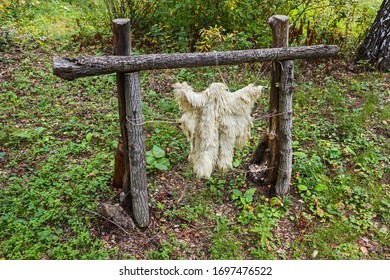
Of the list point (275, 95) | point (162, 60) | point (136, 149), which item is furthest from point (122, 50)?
point (275, 95)

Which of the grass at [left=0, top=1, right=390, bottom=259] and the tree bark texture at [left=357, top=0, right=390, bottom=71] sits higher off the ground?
the tree bark texture at [left=357, top=0, right=390, bottom=71]

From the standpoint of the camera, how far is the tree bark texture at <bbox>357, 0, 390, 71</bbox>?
6152mm

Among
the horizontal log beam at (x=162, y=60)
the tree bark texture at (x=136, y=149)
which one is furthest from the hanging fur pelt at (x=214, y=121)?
the tree bark texture at (x=136, y=149)

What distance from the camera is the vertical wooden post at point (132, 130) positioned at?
10.1 feet

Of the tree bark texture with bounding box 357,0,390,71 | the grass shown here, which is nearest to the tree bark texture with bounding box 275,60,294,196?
the grass

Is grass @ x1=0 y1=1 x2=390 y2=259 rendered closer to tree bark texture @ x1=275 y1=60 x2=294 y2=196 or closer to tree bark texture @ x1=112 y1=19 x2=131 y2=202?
tree bark texture @ x1=275 y1=60 x2=294 y2=196

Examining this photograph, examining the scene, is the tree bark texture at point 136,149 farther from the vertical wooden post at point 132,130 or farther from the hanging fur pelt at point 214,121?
the hanging fur pelt at point 214,121

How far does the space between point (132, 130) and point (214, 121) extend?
0.76 metres

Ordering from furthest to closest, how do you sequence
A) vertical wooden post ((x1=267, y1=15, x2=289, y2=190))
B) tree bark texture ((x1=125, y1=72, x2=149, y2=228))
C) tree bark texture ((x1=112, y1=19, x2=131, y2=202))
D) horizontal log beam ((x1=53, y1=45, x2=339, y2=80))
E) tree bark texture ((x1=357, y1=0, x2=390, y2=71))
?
tree bark texture ((x1=357, y1=0, x2=390, y2=71)) < vertical wooden post ((x1=267, y1=15, x2=289, y2=190)) < tree bark texture ((x1=125, y1=72, x2=149, y2=228)) < tree bark texture ((x1=112, y1=19, x2=131, y2=202)) < horizontal log beam ((x1=53, y1=45, x2=339, y2=80))

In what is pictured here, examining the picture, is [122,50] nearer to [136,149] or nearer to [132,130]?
[132,130]

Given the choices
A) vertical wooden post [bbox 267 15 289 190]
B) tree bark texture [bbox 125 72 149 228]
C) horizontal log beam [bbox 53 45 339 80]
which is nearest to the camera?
horizontal log beam [bbox 53 45 339 80]

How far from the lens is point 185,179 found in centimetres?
450

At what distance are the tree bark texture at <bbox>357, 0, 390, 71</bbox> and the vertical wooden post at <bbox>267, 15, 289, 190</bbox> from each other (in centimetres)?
349

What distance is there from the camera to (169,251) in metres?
3.64
